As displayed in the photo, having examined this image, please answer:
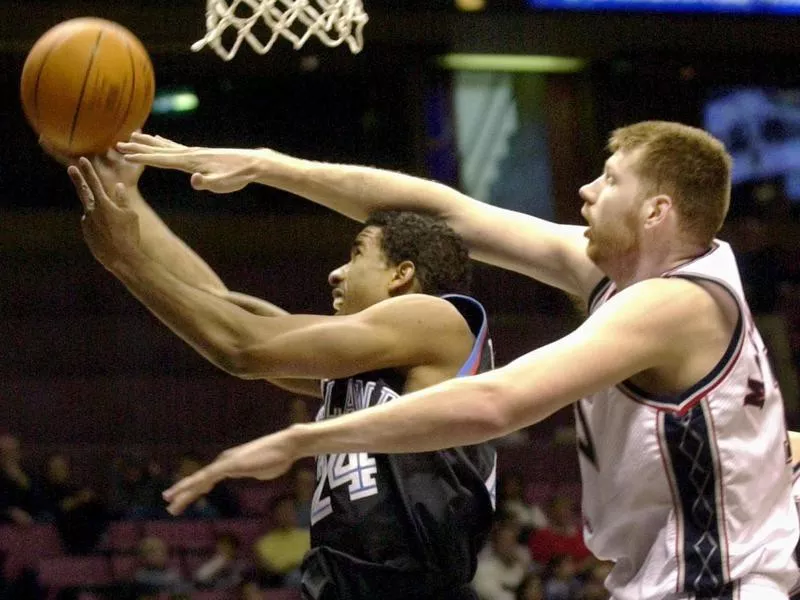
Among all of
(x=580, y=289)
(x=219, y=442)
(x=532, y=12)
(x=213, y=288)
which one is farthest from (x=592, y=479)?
(x=532, y=12)

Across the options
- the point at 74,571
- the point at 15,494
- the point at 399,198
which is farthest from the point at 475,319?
the point at 15,494

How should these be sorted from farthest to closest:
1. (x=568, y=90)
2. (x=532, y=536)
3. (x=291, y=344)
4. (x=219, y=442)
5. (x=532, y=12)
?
(x=568, y=90) → (x=532, y=12) → (x=219, y=442) → (x=532, y=536) → (x=291, y=344)

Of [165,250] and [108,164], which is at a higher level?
[108,164]

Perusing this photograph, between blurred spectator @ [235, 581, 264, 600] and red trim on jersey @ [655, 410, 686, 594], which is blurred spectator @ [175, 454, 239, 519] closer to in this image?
blurred spectator @ [235, 581, 264, 600]

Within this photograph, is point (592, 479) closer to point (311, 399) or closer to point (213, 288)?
point (213, 288)

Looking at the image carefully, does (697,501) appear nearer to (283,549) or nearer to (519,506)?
(283,549)

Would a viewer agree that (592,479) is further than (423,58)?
No

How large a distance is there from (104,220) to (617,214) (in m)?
1.06

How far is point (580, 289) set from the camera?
Result: 2719 mm

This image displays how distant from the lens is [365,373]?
2854 millimetres

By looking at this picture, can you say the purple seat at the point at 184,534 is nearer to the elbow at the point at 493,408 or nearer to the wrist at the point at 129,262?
the wrist at the point at 129,262

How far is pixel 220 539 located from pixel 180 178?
3.40m

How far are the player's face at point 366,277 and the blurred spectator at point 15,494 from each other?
4.32 metres

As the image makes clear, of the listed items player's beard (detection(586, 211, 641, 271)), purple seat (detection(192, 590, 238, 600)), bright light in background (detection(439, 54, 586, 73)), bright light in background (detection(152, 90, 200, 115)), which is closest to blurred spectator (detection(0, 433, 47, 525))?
purple seat (detection(192, 590, 238, 600))
